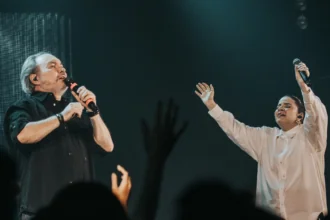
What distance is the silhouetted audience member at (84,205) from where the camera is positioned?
1.13m

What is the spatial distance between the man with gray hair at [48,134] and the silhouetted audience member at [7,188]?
1226 millimetres

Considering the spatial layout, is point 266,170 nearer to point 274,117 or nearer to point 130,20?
point 274,117

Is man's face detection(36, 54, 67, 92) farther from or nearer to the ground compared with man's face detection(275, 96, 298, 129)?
farther from the ground

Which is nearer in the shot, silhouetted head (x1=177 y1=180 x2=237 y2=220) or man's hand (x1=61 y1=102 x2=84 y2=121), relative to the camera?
silhouetted head (x1=177 y1=180 x2=237 y2=220)

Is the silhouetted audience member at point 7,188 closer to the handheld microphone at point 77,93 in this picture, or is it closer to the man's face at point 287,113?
the handheld microphone at point 77,93

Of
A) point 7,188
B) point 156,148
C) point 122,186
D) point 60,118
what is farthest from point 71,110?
point 7,188

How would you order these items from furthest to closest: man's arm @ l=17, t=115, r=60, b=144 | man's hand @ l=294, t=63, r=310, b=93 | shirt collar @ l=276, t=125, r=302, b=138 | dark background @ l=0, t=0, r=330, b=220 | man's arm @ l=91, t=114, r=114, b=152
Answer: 1. dark background @ l=0, t=0, r=330, b=220
2. shirt collar @ l=276, t=125, r=302, b=138
3. man's hand @ l=294, t=63, r=310, b=93
4. man's arm @ l=91, t=114, r=114, b=152
5. man's arm @ l=17, t=115, r=60, b=144

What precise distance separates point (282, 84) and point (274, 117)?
215 mm

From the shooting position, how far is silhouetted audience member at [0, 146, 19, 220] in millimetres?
1315

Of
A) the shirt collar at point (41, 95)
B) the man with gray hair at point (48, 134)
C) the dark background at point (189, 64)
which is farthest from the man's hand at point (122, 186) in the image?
the shirt collar at point (41, 95)

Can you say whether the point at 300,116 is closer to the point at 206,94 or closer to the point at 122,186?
the point at 206,94

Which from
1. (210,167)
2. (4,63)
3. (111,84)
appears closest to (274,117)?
(210,167)

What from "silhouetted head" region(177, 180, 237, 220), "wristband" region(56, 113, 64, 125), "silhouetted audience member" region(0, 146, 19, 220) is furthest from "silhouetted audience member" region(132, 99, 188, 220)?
"silhouetted head" region(177, 180, 237, 220)

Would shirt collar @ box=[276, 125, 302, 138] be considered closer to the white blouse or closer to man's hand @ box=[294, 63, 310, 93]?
the white blouse
